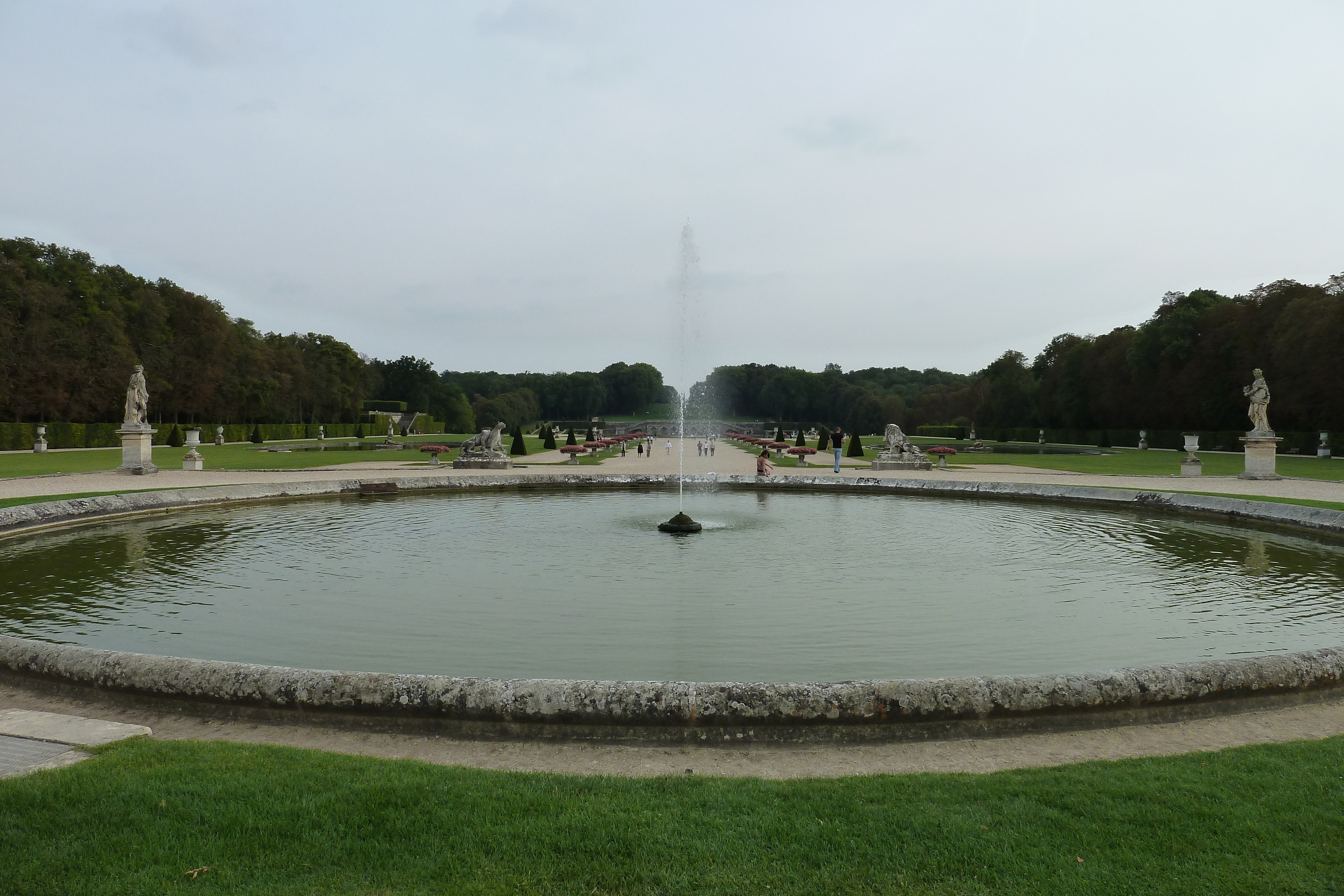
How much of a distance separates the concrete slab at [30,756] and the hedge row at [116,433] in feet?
138

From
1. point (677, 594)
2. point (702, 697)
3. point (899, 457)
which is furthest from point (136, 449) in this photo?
point (702, 697)

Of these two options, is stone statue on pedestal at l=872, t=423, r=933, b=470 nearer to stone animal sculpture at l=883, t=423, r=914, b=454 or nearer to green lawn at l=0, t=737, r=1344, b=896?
stone animal sculpture at l=883, t=423, r=914, b=454

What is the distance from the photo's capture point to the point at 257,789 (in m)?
4.05

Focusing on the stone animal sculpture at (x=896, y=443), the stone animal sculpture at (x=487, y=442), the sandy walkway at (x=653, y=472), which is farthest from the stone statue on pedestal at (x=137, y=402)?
the stone animal sculpture at (x=896, y=443)

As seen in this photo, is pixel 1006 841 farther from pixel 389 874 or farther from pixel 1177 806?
pixel 389 874

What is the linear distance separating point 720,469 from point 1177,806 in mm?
27093

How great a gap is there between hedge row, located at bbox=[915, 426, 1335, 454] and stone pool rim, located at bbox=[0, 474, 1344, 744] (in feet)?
100

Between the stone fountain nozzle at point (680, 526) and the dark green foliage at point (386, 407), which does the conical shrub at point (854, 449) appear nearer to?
the stone fountain nozzle at point (680, 526)

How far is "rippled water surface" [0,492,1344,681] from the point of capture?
286 inches

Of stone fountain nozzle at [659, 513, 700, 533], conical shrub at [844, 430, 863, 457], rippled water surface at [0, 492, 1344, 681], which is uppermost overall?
conical shrub at [844, 430, 863, 457]

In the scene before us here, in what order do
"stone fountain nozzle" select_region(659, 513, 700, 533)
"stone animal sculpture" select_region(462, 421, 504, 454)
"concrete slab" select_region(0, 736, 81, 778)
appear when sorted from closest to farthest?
"concrete slab" select_region(0, 736, 81, 778) → "stone fountain nozzle" select_region(659, 513, 700, 533) → "stone animal sculpture" select_region(462, 421, 504, 454)

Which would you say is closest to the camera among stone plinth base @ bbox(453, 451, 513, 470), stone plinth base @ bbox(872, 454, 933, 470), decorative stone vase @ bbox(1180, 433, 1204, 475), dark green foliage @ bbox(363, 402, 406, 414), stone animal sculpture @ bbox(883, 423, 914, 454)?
decorative stone vase @ bbox(1180, 433, 1204, 475)

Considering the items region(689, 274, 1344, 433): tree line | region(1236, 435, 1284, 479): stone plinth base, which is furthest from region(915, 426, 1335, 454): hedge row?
region(1236, 435, 1284, 479): stone plinth base

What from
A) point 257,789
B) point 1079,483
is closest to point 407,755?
point 257,789
